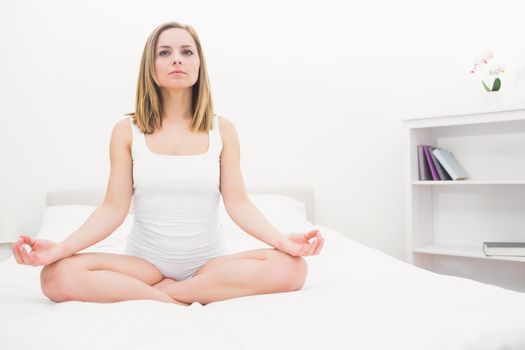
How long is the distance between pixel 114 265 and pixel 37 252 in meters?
0.19

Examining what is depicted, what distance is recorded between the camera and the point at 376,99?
122 inches

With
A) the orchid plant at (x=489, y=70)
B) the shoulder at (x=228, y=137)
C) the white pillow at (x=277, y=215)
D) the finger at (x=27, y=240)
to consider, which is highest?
the orchid plant at (x=489, y=70)

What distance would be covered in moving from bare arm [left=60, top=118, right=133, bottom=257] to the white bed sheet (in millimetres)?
189

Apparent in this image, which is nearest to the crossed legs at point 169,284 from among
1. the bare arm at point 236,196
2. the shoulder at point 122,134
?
the bare arm at point 236,196

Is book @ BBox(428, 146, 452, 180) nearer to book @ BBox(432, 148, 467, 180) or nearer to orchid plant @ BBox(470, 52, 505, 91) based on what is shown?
book @ BBox(432, 148, 467, 180)

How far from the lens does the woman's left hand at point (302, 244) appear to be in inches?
48.5

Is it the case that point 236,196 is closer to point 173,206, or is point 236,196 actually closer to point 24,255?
point 173,206

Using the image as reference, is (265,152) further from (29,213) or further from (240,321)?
(240,321)

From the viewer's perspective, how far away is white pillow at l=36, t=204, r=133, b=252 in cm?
Answer: 225

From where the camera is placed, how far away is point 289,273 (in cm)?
129

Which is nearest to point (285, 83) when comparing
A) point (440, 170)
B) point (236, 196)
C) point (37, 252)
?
point (440, 170)

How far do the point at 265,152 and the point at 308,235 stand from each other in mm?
1921

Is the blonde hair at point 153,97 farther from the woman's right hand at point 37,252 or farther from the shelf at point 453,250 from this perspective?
the shelf at point 453,250

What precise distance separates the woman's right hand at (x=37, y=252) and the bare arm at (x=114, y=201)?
41mm
